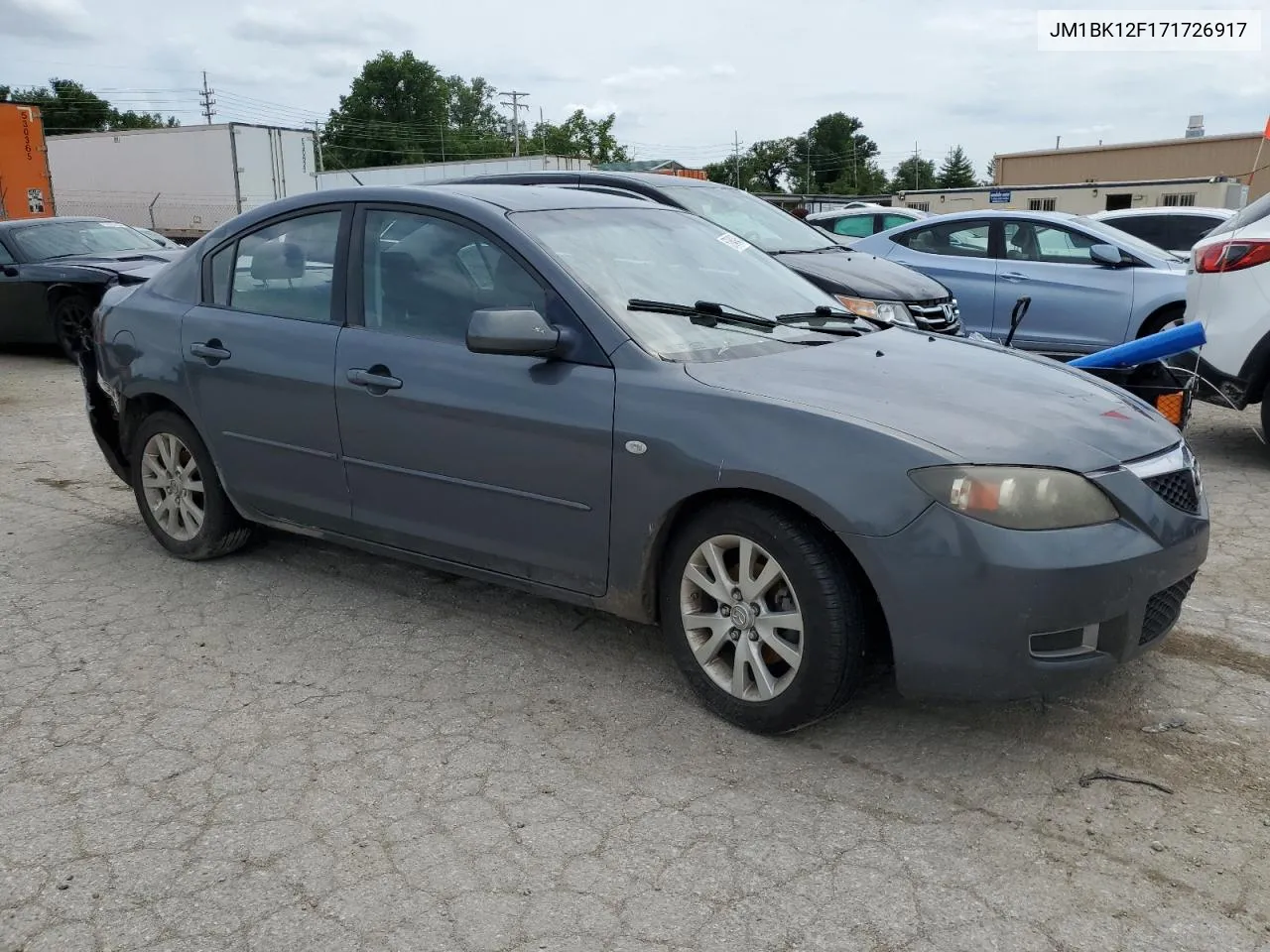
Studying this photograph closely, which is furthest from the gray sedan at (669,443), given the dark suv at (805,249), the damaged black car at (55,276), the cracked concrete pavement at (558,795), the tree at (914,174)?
the tree at (914,174)

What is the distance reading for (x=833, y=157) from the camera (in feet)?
392

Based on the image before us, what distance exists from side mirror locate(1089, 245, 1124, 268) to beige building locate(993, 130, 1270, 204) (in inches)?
1819

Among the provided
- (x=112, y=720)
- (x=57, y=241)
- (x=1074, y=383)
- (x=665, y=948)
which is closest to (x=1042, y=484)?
(x=1074, y=383)

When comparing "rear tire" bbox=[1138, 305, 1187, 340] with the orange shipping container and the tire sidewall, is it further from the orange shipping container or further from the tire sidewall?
the orange shipping container

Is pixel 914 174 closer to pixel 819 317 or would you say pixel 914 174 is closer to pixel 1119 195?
pixel 1119 195

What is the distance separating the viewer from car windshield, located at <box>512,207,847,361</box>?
3709mm

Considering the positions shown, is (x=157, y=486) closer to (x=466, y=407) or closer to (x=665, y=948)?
(x=466, y=407)

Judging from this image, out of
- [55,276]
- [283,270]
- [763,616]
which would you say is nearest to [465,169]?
[55,276]

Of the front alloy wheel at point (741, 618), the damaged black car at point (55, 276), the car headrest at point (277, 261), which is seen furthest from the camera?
the damaged black car at point (55, 276)

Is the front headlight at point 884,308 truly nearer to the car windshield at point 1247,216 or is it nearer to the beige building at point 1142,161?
the car windshield at point 1247,216

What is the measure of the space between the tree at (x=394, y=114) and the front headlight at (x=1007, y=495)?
10084cm

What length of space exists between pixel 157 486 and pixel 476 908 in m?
3.23

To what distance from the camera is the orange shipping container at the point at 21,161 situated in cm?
1959

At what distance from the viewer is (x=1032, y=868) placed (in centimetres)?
272
